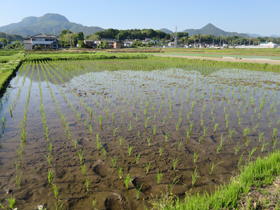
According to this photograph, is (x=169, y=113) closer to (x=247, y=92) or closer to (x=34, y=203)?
(x=34, y=203)

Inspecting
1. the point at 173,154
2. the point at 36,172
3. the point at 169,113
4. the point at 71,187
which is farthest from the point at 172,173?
the point at 169,113

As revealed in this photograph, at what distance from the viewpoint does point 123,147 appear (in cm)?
373

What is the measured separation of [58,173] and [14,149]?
1.52 m

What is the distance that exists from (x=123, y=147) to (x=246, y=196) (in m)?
2.39

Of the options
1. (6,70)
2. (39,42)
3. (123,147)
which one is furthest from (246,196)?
(39,42)

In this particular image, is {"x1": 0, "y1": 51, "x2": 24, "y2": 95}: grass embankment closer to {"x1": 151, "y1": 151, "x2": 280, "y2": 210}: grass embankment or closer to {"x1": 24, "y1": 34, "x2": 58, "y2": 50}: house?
{"x1": 151, "y1": 151, "x2": 280, "y2": 210}: grass embankment

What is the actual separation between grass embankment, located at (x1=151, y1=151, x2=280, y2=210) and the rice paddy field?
32cm

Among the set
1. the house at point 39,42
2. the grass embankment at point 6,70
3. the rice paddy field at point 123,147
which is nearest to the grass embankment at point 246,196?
the rice paddy field at point 123,147

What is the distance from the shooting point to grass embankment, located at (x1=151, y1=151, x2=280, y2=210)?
1964 mm

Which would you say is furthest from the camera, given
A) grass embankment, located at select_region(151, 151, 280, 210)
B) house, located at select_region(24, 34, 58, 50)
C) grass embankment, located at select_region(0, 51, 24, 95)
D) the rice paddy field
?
house, located at select_region(24, 34, 58, 50)

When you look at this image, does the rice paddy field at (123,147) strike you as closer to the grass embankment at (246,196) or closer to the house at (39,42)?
the grass embankment at (246,196)

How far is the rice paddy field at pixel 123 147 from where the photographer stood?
2555 mm

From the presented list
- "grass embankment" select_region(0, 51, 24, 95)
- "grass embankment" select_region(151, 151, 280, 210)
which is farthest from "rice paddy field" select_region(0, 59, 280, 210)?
"grass embankment" select_region(0, 51, 24, 95)

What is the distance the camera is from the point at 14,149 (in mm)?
3643
